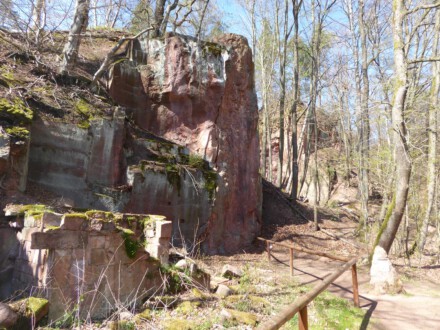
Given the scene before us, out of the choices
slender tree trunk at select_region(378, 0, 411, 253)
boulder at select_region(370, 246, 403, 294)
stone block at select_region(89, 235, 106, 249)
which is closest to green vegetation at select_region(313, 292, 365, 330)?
boulder at select_region(370, 246, 403, 294)

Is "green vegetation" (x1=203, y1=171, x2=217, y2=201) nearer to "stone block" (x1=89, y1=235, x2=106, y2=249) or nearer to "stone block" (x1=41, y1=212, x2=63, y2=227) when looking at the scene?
"stone block" (x1=89, y1=235, x2=106, y2=249)

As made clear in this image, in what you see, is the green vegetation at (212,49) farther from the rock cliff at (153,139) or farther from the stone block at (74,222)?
the stone block at (74,222)

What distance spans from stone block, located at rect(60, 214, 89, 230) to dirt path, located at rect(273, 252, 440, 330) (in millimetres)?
4818

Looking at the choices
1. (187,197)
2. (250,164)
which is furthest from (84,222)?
(250,164)

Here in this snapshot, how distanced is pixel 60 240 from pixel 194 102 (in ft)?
29.1

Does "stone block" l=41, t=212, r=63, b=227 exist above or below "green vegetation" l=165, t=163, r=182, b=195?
below

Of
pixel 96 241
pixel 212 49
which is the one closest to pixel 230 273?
pixel 96 241

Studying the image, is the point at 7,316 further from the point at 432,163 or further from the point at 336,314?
the point at 432,163

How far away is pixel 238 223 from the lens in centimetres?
1373

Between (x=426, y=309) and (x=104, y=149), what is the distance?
8.41m

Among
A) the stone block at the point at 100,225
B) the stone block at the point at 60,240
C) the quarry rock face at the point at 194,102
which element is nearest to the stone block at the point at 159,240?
the stone block at the point at 100,225

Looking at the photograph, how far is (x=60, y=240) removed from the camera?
534 cm

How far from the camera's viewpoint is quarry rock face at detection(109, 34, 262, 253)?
1291 centimetres

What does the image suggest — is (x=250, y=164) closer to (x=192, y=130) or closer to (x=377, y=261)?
(x=192, y=130)
